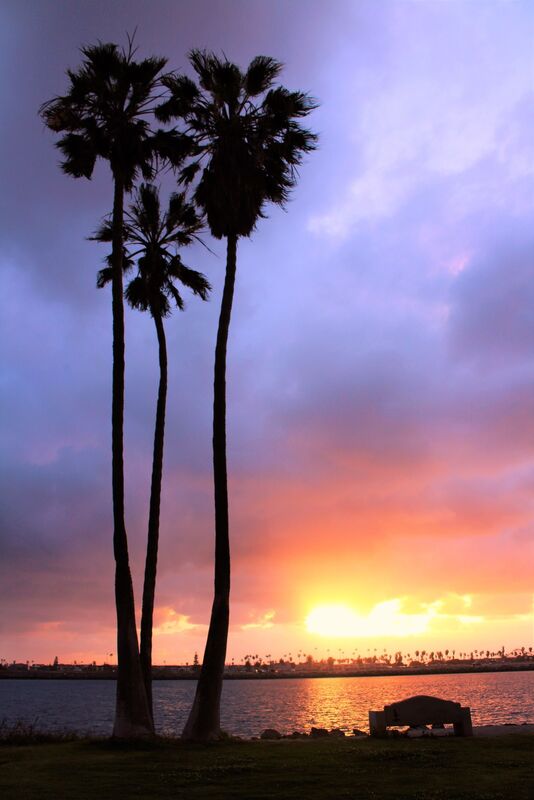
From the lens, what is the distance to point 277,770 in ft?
46.1

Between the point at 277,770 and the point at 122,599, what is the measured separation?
7.49 metres

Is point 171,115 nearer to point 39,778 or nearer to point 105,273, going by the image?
point 105,273

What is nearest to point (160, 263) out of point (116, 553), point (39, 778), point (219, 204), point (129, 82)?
point (219, 204)

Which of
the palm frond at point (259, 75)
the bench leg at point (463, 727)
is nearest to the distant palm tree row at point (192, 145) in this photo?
the palm frond at point (259, 75)

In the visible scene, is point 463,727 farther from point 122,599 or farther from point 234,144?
point 234,144

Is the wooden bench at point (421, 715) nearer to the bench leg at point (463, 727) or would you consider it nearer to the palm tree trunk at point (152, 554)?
the bench leg at point (463, 727)

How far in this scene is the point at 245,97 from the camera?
24219 mm

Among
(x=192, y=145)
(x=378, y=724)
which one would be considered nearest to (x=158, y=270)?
(x=192, y=145)

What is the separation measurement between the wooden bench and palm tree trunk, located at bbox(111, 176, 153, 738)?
6710 mm

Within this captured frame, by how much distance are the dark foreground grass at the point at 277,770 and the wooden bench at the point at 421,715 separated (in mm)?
1172

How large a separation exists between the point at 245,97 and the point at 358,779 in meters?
21.3

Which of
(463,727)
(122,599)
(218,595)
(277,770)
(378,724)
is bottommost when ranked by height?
(277,770)

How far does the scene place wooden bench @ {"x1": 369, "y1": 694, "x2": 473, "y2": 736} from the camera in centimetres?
2022

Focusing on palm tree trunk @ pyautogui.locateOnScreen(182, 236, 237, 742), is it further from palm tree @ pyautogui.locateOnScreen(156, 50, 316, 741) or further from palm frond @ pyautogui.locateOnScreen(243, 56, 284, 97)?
palm frond @ pyautogui.locateOnScreen(243, 56, 284, 97)
